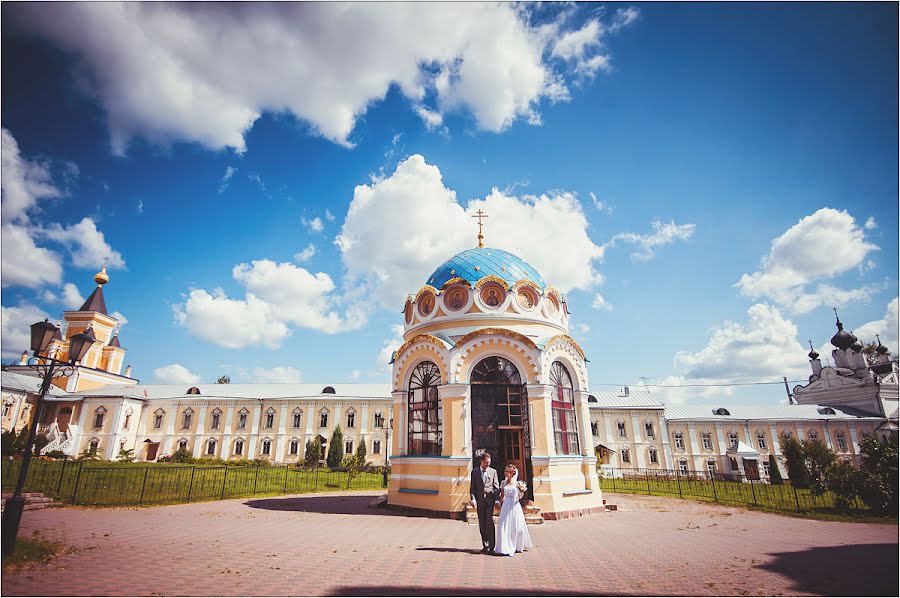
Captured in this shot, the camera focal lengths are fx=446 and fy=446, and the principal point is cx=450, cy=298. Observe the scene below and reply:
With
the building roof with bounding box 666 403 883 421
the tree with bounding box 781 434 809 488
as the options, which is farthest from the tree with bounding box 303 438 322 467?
the tree with bounding box 781 434 809 488

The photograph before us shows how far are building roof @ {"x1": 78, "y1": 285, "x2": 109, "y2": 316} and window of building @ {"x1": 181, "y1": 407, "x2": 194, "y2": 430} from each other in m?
18.9

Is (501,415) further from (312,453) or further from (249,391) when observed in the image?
(249,391)

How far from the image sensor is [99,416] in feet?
143

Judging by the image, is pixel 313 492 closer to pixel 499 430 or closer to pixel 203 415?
pixel 499 430

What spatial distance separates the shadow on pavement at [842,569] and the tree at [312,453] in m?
38.4

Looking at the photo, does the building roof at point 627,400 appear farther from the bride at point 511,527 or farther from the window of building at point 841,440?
the bride at point 511,527

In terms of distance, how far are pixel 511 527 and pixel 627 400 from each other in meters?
40.8

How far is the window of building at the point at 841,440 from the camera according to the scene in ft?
142

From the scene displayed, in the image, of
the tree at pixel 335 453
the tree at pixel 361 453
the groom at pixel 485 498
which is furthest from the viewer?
the tree at pixel 361 453

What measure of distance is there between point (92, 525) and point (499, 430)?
1097cm

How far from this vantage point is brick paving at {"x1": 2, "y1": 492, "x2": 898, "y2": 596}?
6281 mm

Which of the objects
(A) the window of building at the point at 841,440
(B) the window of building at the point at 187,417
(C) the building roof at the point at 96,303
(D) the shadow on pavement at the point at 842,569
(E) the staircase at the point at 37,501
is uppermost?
(C) the building roof at the point at 96,303

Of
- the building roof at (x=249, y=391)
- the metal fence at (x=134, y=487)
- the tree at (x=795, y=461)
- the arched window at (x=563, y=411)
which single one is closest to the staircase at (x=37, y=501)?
the metal fence at (x=134, y=487)

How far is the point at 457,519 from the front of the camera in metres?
13.1
